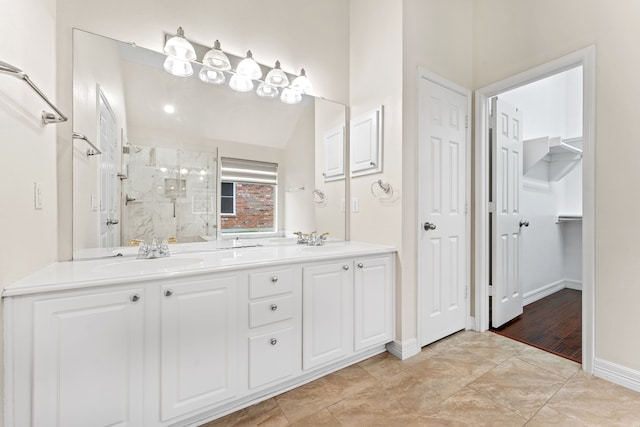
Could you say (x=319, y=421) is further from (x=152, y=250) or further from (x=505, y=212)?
(x=505, y=212)

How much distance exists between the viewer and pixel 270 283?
156 cm

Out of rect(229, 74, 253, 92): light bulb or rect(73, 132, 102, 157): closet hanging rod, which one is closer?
rect(73, 132, 102, 157): closet hanging rod

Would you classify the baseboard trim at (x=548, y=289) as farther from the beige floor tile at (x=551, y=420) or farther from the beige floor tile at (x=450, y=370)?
the beige floor tile at (x=551, y=420)

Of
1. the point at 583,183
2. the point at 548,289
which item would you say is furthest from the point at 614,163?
the point at 548,289

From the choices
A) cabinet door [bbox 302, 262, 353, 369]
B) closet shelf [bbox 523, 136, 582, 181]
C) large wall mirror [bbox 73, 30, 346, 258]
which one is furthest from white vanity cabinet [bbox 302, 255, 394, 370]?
closet shelf [bbox 523, 136, 582, 181]

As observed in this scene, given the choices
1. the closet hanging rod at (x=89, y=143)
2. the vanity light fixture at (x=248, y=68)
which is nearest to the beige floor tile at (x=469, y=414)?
the closet hanging rod at (x=89, y=143)

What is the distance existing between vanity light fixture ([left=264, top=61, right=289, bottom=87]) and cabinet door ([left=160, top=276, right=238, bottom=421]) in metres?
1.50

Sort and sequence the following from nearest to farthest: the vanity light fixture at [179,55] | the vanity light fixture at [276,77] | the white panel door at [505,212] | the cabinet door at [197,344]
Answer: the cabinet door at [197,344]
the vanity light fixture at [179,55]
the vanity light fixture at [276,77]
the white panel door at [505,212]

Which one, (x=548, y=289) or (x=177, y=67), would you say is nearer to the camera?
(x=177, y=67)

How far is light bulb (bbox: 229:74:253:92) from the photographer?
2008mm

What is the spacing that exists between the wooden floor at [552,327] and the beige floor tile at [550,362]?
0.25 feet

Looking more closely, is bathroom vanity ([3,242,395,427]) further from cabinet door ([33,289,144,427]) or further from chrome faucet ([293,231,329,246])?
chrome faucet ([293,231,329,246])

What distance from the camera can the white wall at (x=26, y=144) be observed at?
3.39 feet

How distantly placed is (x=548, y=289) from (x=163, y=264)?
170 inches
